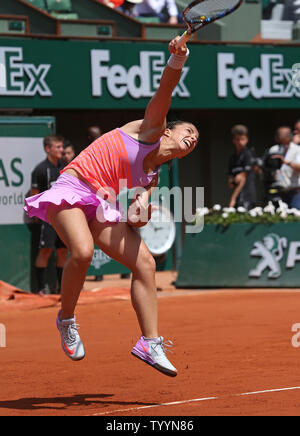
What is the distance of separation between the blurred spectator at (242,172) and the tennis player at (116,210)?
309 inches

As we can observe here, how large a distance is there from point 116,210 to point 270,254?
21.6 ft

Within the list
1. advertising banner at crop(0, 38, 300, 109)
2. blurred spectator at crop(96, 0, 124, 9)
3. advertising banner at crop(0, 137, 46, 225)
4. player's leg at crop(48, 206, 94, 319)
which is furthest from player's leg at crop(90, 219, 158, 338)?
blurred spectator at crop(96, 0, 124, 9)

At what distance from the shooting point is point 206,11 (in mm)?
5891

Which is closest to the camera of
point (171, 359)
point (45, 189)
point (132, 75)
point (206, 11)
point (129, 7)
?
point (206, 11)

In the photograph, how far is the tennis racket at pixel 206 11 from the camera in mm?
5668
